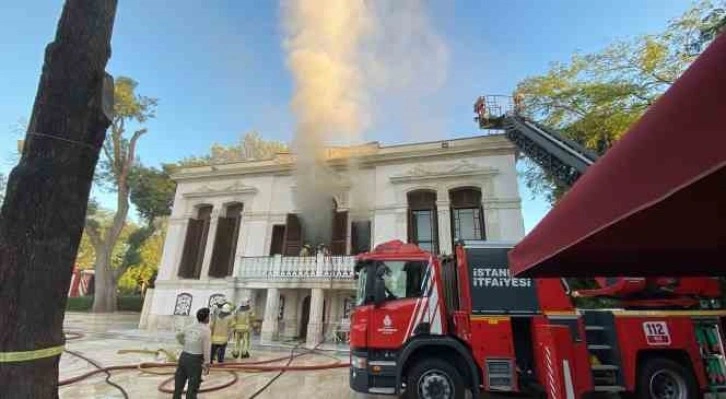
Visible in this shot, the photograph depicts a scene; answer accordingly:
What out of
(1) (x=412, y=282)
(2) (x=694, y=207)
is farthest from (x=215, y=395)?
(2) (x=694, y=207)

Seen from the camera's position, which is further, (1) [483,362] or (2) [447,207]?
(2) [447,207]

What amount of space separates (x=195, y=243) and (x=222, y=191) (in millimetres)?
2829

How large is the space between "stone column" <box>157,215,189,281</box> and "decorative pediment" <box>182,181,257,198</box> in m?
1.19

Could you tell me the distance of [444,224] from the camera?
13492 mm

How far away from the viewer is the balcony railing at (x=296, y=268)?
507 inches

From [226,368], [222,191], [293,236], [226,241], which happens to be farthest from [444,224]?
[222,191]

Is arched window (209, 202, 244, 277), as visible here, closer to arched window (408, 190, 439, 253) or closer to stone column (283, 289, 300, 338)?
stone column (283, 289, 300, 338)

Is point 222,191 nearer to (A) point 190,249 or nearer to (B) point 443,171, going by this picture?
(A) point 190,249

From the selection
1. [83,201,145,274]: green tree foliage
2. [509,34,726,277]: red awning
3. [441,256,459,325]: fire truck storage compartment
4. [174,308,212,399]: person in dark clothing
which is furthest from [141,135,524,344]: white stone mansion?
[509,34,726,277]: red awning

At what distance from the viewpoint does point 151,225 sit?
88.9 ft

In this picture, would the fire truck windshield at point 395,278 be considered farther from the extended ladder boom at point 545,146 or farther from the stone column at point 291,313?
the stone column at point 291,313

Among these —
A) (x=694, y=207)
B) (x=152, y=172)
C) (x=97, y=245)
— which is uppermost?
(x=152, y=172)

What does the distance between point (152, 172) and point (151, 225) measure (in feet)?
14.8

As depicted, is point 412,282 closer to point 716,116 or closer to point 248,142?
point 716,116
